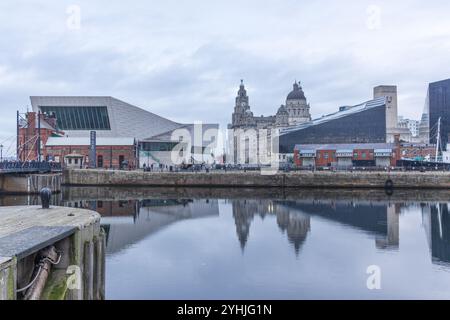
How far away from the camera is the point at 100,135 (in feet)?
267

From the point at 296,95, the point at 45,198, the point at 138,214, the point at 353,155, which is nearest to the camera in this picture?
the point at 45,198

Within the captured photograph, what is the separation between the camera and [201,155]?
9725 centimetres

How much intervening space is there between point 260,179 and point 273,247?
1395 inches

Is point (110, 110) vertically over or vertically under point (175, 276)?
over

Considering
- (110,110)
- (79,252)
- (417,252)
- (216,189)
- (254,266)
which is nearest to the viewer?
(79,252)

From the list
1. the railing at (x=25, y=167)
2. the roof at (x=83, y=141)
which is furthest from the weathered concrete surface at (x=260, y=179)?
the roof at (x=83, y=141)

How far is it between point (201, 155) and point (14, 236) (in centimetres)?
8597

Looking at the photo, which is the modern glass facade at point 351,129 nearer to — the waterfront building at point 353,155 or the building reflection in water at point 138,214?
the waterfront building at point 353,155

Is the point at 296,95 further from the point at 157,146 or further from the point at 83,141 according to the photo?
the point at 83,141

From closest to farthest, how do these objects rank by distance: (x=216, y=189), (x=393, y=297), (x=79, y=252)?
(x=79, y=252) → (x=393, y=297) → (x=216, y=189)

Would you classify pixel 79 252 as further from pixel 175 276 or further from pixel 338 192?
pixel 338 192

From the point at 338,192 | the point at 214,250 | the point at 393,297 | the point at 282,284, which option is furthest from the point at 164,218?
the point at 338,192

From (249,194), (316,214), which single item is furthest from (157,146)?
(316,214)

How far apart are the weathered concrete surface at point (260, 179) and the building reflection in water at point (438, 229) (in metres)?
15.4
